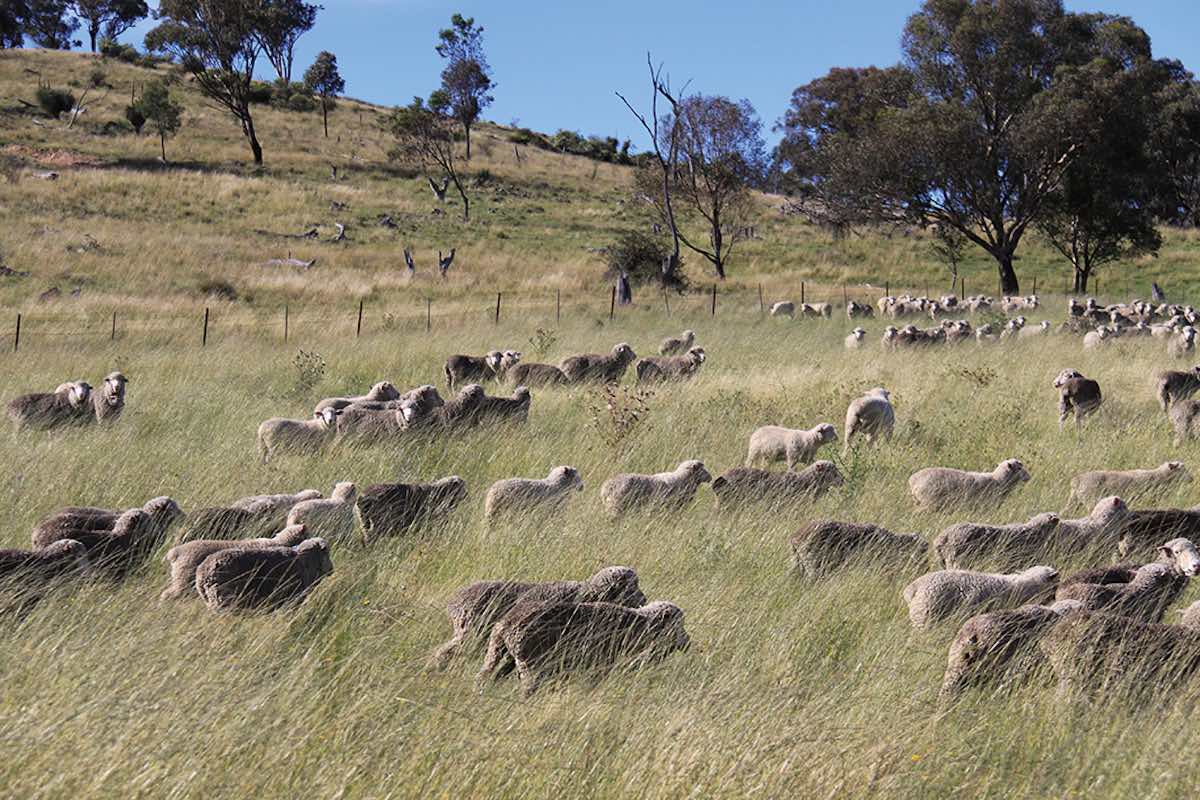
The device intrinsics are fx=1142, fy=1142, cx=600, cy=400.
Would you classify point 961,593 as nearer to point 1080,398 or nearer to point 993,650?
point 993,650

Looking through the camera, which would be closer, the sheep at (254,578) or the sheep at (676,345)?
the sheep at (254,578)

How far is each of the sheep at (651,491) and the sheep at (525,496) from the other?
1.29 feet

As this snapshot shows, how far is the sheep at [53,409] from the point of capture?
43.8 ft

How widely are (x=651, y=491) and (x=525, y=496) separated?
3.72 ft

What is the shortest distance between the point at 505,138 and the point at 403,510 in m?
85.8

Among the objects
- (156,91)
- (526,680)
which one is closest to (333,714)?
(526,680)

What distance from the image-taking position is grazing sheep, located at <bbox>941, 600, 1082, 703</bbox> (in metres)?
5.96

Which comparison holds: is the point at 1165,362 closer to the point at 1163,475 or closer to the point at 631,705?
the point at 1163,475

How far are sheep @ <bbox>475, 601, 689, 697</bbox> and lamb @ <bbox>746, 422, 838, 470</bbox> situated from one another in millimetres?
6096

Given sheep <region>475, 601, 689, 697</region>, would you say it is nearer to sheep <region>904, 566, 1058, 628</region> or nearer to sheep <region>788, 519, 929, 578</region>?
sheep <region>904, 566, 1058, 628</region>

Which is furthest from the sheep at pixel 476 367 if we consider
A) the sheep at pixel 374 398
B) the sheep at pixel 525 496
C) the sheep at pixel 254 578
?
the sheep at pixel 254 578

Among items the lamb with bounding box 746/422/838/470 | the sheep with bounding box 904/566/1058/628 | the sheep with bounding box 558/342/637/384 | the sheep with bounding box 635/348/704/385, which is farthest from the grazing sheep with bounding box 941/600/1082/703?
the sheep with bounding box 558/342/637/384

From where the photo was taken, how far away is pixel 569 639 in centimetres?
588

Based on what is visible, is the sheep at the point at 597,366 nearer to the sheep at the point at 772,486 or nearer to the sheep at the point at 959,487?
the sheep at the point at 772,486
